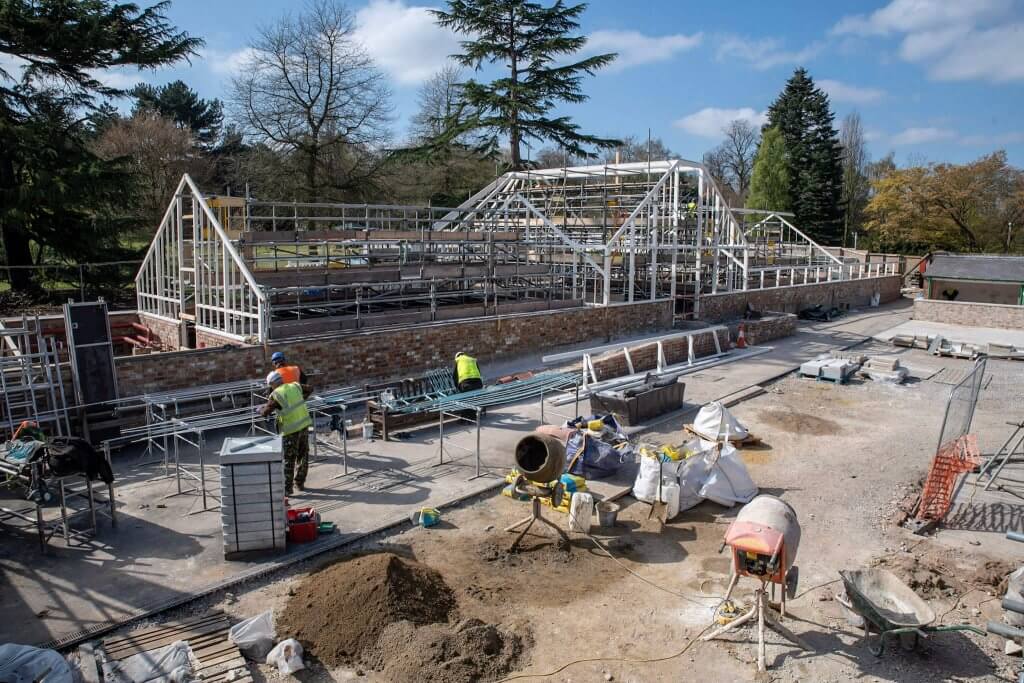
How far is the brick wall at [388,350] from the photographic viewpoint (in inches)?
475

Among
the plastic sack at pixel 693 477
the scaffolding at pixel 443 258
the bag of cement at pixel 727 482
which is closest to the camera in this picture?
the plastic sack at pixel 693 477

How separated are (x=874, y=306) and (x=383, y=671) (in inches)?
1425

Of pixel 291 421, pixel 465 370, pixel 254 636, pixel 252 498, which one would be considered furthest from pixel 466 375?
pixel 254 636

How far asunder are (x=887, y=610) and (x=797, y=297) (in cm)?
2578

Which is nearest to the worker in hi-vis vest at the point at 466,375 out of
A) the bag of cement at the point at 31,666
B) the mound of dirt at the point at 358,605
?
the mound of dirt at the point at 358,605

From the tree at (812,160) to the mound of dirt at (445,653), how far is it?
177ft

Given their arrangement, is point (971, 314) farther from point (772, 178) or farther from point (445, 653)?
point (445, 653)

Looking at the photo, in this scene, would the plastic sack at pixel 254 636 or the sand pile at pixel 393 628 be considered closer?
the sand pile at pixel 393 628

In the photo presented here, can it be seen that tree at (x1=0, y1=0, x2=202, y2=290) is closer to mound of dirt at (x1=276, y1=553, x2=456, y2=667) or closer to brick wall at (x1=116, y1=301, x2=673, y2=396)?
brick wall at (x1=116, y1=301, x2=673, y2=396)

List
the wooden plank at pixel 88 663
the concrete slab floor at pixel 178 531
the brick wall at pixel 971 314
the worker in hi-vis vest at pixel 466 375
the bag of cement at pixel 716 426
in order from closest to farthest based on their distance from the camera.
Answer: the wooden plank at pixel 88 663, the concrete slab floor at pixel 178 531, the bag of cement at pixel 716 426, the worker in hi-vis vest at pixel 466 375, the brick wall at pixel 971 314

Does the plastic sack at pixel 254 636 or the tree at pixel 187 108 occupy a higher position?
the tree at pixel 187 108

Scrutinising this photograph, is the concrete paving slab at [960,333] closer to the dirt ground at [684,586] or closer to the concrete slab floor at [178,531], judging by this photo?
the dirt ground at [684,586]

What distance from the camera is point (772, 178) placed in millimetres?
53094

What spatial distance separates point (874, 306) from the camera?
35.7 meters
